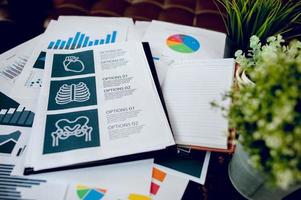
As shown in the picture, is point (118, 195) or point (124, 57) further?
point (124, 57)

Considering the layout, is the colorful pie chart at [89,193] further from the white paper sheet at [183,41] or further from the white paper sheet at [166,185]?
the white paper sheet at [183,41]

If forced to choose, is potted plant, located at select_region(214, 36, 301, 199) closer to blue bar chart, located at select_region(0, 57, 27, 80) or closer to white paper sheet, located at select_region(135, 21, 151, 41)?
white paper sheet, located at select_region(135, 21, 151, 41)

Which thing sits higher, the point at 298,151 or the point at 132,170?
the point at 298,151

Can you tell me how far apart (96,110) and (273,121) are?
34 cm

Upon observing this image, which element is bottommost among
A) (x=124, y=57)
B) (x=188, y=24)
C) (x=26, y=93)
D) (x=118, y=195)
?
(x=118, y=195)

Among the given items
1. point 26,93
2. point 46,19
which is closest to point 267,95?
point 26,93

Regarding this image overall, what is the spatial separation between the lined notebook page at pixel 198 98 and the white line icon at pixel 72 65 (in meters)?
0.20

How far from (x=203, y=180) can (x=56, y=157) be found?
27 cm

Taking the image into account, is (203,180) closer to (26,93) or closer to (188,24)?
(26,93)

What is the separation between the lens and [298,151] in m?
0.35

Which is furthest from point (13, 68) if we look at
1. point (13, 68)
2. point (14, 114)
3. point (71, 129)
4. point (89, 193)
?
point (89, 193)

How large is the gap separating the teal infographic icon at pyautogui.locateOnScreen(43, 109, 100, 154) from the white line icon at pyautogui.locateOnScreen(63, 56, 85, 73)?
13 cm

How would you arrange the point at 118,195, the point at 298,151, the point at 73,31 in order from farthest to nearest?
the point at 73,31 < the point at 118,195 < the point at 298,151

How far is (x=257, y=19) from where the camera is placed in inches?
24.4
